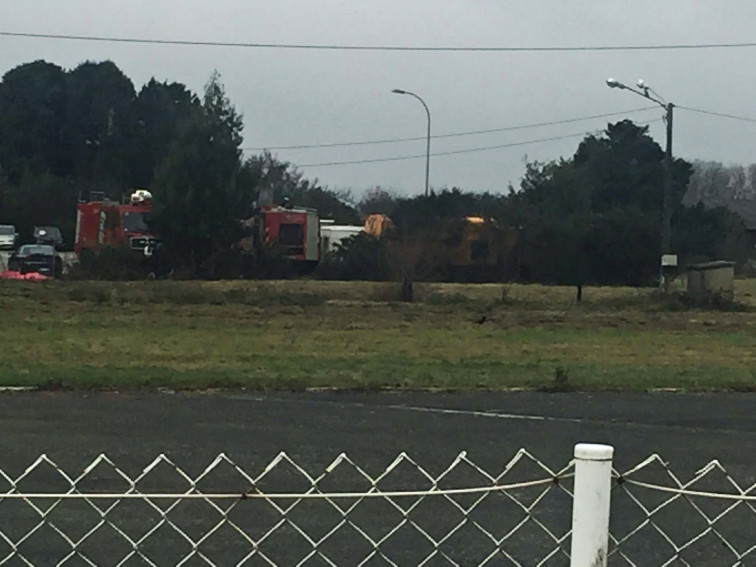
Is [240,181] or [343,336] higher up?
[240,181]

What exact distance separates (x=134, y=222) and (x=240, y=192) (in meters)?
4.44

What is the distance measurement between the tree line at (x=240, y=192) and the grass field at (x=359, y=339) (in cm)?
812

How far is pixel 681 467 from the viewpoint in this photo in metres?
8.80

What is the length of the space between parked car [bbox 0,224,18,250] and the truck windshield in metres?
13.7

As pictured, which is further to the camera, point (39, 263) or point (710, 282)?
point (39, 263)

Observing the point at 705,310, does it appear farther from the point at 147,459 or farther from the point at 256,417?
the point at 147,459

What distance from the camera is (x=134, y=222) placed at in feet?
156

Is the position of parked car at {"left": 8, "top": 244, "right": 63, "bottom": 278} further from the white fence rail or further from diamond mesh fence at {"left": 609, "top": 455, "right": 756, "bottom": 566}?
diamond mesh fence at {"left": 609, "top": 455, "right": 756, "bottom": 566}

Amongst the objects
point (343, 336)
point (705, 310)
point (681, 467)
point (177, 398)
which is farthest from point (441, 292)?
point (681, 467)

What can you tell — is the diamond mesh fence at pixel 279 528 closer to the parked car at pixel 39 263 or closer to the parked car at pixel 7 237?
the parked car at pixel 39 263

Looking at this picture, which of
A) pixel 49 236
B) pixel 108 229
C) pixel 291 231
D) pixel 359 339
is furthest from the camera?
pixel 49 236

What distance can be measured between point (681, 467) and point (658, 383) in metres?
6.30

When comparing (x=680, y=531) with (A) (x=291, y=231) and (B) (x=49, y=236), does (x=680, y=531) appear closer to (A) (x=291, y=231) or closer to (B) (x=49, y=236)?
(A) (x=291, y=231)

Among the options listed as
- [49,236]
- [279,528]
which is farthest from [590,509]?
[49,236]
